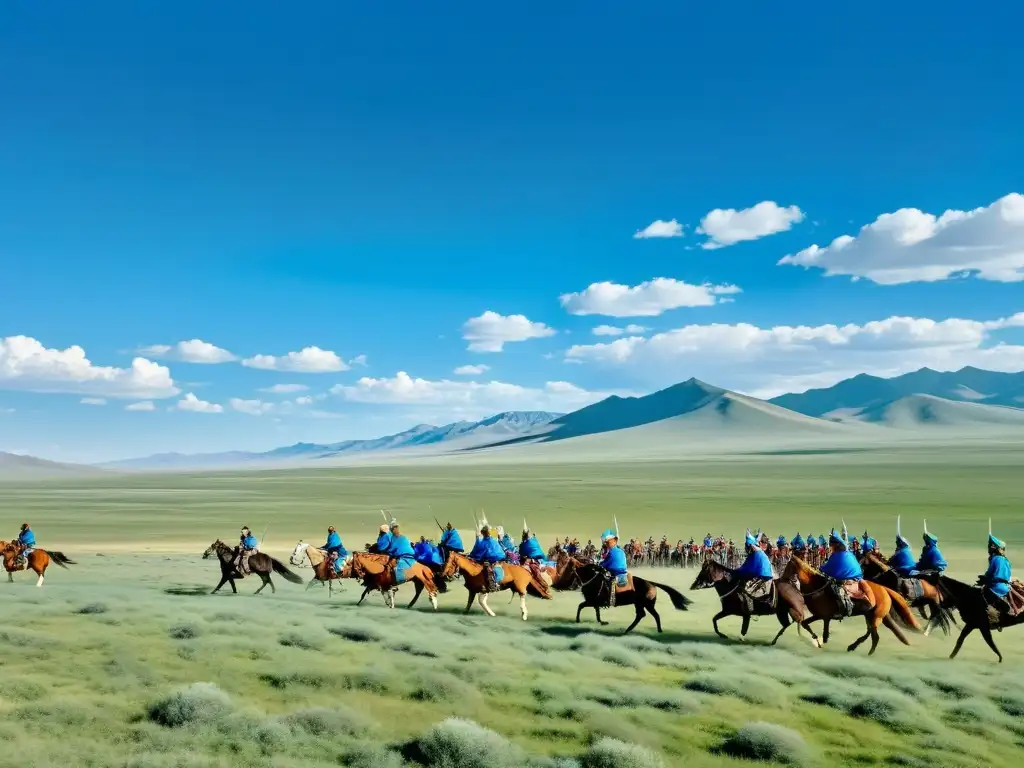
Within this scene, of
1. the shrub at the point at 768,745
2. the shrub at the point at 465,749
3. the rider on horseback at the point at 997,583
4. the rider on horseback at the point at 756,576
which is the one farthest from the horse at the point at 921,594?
the shrub at the point at 465,749

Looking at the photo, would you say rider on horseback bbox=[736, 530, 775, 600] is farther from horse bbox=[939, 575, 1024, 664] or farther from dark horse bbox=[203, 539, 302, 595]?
dark horse bbox=[203, 539, 302, 595]

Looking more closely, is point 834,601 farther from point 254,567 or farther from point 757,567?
point 254,567

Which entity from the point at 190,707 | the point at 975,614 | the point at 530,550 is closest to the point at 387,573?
the point at 530,550

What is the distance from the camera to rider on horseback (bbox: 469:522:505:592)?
1873cm

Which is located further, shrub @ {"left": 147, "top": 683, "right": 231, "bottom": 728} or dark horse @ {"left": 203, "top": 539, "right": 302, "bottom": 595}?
dark horse @ {"left": 203, "top": 539, "right": 302, "bottom": 595}

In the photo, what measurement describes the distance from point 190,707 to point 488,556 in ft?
30.9

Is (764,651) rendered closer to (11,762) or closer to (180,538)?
(11,762)

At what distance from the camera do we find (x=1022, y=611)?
1410 centimetres

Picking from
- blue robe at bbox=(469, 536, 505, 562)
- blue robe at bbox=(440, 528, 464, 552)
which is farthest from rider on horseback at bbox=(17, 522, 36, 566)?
blue robe at bbox=(469, 536, 505, 562)

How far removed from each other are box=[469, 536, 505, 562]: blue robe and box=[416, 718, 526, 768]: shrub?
358 inches

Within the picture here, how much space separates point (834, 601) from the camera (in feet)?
47.6

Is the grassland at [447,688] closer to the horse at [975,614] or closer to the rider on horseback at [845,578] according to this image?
the horse at [975,614]

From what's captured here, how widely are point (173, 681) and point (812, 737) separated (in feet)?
30.1

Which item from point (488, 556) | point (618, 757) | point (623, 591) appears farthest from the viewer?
point (488, 556)
